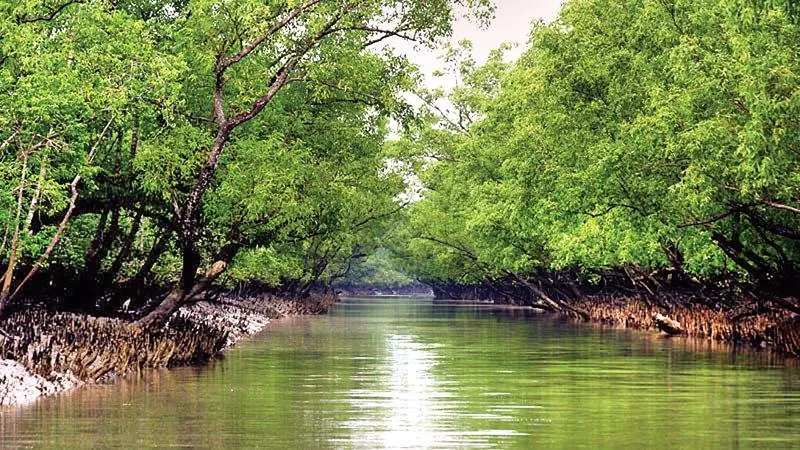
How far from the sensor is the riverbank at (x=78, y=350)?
2766 centimetres

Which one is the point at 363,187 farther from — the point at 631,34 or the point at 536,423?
the point at 536,423

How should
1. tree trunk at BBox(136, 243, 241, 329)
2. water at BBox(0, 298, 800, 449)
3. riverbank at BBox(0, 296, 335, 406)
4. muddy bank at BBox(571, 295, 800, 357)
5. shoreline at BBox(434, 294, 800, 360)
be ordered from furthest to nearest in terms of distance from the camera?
1. shoreline at BBox(434, 294, 800, 360)
2. muddy bank at BBox(571, 295, 800, 357)
3. tree trunk at BBox(136, 243, 241, 329)
4. riverbank at BBox(0, 296, 335, 406)
5. water at BBox(0, 298, 800, 449)

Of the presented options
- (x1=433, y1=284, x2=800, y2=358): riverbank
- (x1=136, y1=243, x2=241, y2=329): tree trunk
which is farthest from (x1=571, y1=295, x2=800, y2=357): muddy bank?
(x1=136, y1=243, x2=241, y2=329): tree trunk

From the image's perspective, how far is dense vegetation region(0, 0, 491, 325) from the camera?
30.4 meters

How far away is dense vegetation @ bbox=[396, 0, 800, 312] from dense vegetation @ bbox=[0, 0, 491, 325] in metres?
7.75

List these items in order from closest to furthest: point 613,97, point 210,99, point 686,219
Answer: point 210,99, point 686,219, point 613,97

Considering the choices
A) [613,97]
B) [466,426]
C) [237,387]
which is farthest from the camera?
[613,97]

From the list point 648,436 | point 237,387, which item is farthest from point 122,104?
point 648,436

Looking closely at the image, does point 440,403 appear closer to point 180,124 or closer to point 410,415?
point 410,415

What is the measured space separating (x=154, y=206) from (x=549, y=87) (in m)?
22.6

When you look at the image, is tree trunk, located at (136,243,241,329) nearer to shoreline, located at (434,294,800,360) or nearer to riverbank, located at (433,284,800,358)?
riverbank, located at (433,284,800,358)

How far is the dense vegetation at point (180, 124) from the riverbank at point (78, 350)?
1.15m

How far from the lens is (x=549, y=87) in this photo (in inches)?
2248

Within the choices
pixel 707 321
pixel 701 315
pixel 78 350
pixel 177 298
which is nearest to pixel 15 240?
pixel 78 350
